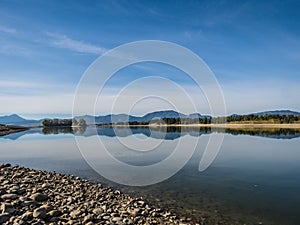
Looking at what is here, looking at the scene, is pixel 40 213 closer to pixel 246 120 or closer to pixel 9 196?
pixel 9 196

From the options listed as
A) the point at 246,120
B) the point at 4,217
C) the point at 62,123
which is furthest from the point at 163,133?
the point at 62,123

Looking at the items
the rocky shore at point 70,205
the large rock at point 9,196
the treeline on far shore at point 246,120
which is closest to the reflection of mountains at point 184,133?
the treeline on far shore at point 246,120

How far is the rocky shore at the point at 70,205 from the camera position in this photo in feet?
25.3

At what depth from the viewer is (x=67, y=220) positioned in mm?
7707

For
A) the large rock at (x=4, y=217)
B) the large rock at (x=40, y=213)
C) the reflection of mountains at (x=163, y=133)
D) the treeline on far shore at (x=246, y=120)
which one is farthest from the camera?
the treeline on far shore at (x=246, y=120)

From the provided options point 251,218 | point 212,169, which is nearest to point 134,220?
point 251,218

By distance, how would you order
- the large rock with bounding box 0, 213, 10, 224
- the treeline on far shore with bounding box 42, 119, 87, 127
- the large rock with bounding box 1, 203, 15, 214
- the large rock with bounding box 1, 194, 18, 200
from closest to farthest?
the large rock with bounding box 0, 213, 10, 224
the large rock with bounding box 1, 203, 15, 214
the large rock with bounding box 1, 194, 18, 200
the treeline on far shore with bounding box 42, 119, 87, 127

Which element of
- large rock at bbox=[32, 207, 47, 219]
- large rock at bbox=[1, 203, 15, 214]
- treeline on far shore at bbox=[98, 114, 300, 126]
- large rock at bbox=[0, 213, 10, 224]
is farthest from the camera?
treeline on far shore at bbox=[98, 114, 300, 126]

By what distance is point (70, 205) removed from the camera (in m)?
8.98

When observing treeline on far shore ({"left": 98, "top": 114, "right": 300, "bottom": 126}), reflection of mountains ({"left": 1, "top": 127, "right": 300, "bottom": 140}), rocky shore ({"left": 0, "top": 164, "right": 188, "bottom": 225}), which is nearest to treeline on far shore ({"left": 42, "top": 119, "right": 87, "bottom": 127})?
treeline on far shore ({"left": 98, "top": 114, "right": 300, "bottom": 126})

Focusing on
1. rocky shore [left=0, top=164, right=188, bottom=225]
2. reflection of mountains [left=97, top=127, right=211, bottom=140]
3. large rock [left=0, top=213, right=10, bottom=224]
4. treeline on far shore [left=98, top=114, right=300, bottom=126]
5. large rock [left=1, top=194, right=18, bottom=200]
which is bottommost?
rocky shore [left=0, top=164, right=188, bottom=225]

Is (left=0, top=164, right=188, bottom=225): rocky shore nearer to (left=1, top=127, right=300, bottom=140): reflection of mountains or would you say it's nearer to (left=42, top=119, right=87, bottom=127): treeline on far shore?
(left=1, top=127, right=300, bottom=140): reflection of mountains

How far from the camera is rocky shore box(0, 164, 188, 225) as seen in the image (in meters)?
7.72

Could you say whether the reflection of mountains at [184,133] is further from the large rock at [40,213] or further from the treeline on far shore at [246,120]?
the large rock at [40,213]
